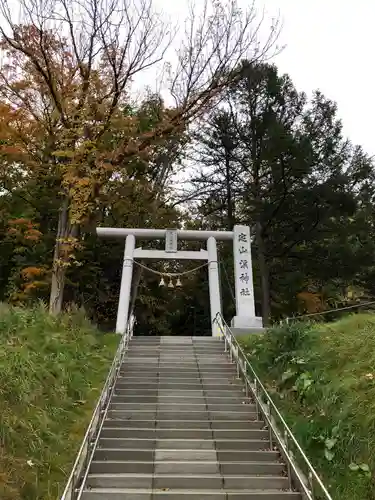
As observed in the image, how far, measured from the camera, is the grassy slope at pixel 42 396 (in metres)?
6.40

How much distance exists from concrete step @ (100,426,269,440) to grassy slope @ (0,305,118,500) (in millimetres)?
593

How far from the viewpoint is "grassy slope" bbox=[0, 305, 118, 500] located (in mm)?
6398

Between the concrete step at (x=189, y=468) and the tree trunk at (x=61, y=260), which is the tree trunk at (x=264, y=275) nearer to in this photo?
the tree trunk at (x=61, y=260)

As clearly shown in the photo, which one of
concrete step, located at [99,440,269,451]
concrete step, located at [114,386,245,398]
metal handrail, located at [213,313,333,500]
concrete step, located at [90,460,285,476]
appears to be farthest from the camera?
concrete step, located at [114,386,245,398]

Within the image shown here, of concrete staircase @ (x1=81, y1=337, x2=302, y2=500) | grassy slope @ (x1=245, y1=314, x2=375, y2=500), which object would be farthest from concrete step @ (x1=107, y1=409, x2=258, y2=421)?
grassy slope @ (x1=245, y1=314, x2=375, y2=500)

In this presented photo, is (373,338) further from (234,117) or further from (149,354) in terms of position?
(234,117)

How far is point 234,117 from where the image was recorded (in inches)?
880

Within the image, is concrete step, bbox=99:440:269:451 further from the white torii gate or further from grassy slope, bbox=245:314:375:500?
the white torii gate

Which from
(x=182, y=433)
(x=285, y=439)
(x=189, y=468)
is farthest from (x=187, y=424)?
(x=285, y=439)

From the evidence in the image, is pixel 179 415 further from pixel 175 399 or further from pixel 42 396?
pixel 42 396

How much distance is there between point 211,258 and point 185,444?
9.69m

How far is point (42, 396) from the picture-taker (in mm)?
8328

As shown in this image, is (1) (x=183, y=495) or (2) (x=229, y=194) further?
(2) (x=229, y=194)

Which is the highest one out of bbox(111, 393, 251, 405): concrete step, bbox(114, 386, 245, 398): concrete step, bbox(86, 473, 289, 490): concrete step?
bbox(114, 386, 245, 398): concrete step
